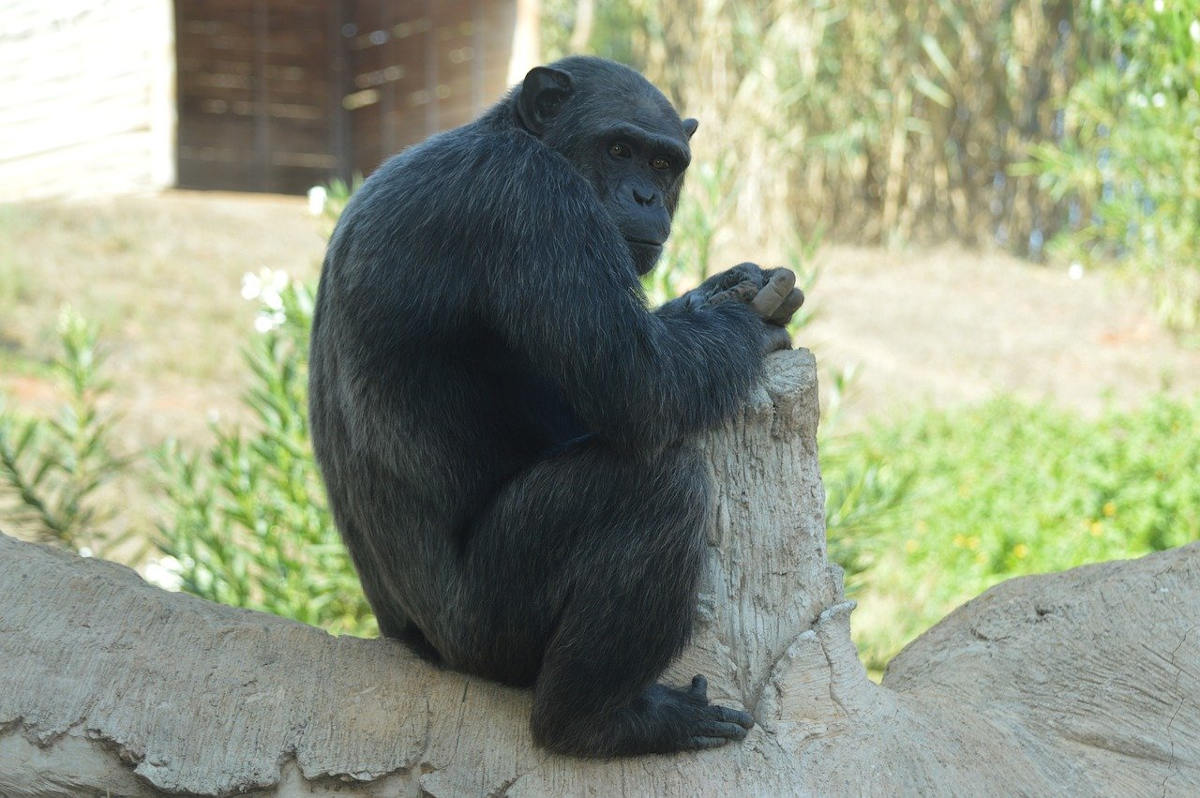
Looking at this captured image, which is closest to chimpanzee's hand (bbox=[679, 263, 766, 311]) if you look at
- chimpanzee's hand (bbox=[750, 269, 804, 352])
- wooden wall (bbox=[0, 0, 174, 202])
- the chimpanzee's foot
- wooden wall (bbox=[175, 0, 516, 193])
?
chimpanzee's hand (bbox=[750, 269, 804, 352])

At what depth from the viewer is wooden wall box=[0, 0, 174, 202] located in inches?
227

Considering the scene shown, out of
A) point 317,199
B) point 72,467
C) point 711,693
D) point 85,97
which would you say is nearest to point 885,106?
point 317,199

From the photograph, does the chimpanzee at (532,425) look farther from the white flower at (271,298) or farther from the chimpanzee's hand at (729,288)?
the white flower at (271,298)

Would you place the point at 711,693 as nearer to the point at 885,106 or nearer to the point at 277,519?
the point at 277,519

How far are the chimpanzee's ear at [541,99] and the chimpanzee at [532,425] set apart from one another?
35 centimetres

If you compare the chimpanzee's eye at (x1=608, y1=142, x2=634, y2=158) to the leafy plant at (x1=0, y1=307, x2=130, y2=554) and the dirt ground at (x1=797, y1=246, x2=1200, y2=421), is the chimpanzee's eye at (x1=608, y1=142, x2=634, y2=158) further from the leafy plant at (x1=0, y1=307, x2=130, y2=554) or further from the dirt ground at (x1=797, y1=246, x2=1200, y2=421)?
the dirt ground at (x1=797, y1=246, x2=1200, y2=421)

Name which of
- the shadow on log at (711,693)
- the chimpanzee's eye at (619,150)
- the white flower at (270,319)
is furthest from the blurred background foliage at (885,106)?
the shadow on log at (711,693)

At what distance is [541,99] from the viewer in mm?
3629

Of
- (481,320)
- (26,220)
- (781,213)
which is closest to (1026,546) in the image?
(481,320)

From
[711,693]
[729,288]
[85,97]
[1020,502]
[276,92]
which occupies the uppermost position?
[729,288]

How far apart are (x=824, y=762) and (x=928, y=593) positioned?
5.26 metres

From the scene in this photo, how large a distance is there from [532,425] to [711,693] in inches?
34.9

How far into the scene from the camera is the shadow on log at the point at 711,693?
9.86ft

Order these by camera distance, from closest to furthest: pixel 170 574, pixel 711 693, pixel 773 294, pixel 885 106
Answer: pixel 711 693 → pixel 773 294 → pixel 170 574 → pixel 885 106
